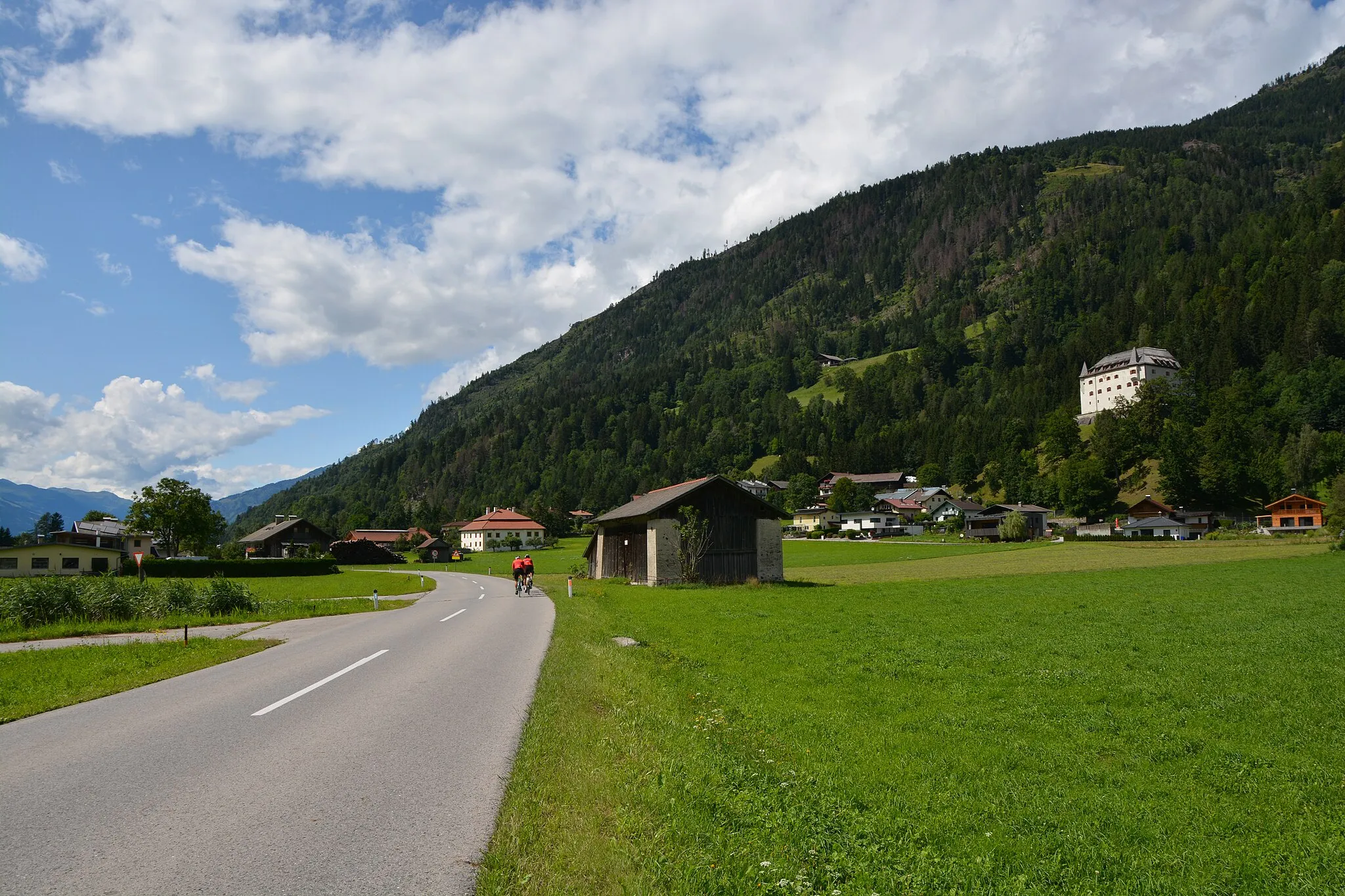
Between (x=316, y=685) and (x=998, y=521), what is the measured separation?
12410cm

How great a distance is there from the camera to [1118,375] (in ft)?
562

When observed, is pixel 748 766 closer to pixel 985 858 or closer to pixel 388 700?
pixel 985 858

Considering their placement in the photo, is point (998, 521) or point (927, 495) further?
point (927, 495)

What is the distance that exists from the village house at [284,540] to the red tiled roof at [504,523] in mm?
40255

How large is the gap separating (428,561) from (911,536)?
8063 centimetres

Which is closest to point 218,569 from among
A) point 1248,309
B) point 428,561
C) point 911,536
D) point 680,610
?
point 428,561

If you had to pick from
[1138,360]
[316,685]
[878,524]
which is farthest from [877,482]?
[316,685]

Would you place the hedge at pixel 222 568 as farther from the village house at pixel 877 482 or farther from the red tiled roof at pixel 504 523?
the village house at pixel 877 482

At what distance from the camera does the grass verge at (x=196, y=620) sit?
Result: 22.4 metres

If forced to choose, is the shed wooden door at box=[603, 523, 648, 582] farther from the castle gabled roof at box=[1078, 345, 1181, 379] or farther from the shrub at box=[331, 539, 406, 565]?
the castle gabled roof at box=[1078, 345, 1181, 379]

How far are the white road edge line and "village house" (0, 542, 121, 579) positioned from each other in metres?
75.0

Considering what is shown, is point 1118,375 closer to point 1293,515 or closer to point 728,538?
point 1293,515

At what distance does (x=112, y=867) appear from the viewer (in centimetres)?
500

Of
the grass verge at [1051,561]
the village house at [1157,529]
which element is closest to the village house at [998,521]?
the village house at [1157,529]
